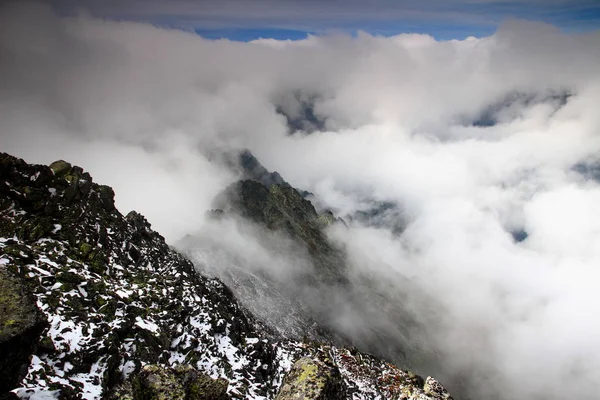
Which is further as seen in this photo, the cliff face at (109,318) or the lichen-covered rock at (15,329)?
the cliff face at (109,318)

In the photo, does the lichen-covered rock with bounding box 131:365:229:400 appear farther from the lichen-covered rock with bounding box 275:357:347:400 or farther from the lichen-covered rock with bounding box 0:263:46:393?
the lichen-covered rock with bounding box 0:263:46:393

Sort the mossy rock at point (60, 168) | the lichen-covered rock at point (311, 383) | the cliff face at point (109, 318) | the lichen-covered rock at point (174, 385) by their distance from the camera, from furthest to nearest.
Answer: the mossy rock at point (60, 168) → the cliff face at point (109, 318) → the lichen-covered rock at point (174, 385) → the lichen-covered rock at point (311, 383)

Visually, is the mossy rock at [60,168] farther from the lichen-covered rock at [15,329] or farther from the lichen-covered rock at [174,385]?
the lichen-covered rock at [174,385]

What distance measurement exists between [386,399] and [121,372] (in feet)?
130

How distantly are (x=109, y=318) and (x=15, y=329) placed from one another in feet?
75.8

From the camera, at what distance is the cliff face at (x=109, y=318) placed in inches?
610

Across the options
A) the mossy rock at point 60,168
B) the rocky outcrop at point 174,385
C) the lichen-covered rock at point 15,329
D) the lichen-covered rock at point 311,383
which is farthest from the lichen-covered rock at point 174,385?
the mossy rock at point 60,168

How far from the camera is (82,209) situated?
153ft

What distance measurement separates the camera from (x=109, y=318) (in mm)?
34750

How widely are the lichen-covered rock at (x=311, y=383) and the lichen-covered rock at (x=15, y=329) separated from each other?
419 inches

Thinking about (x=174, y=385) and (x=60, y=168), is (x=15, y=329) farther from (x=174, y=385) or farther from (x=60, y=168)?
(x=60, y=168)

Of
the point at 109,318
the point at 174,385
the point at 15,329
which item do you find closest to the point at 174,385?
the point at 174,385

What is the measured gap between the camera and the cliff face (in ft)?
50.8

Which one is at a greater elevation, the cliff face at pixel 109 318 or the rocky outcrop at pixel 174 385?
the cliff face at pixel 109 318
